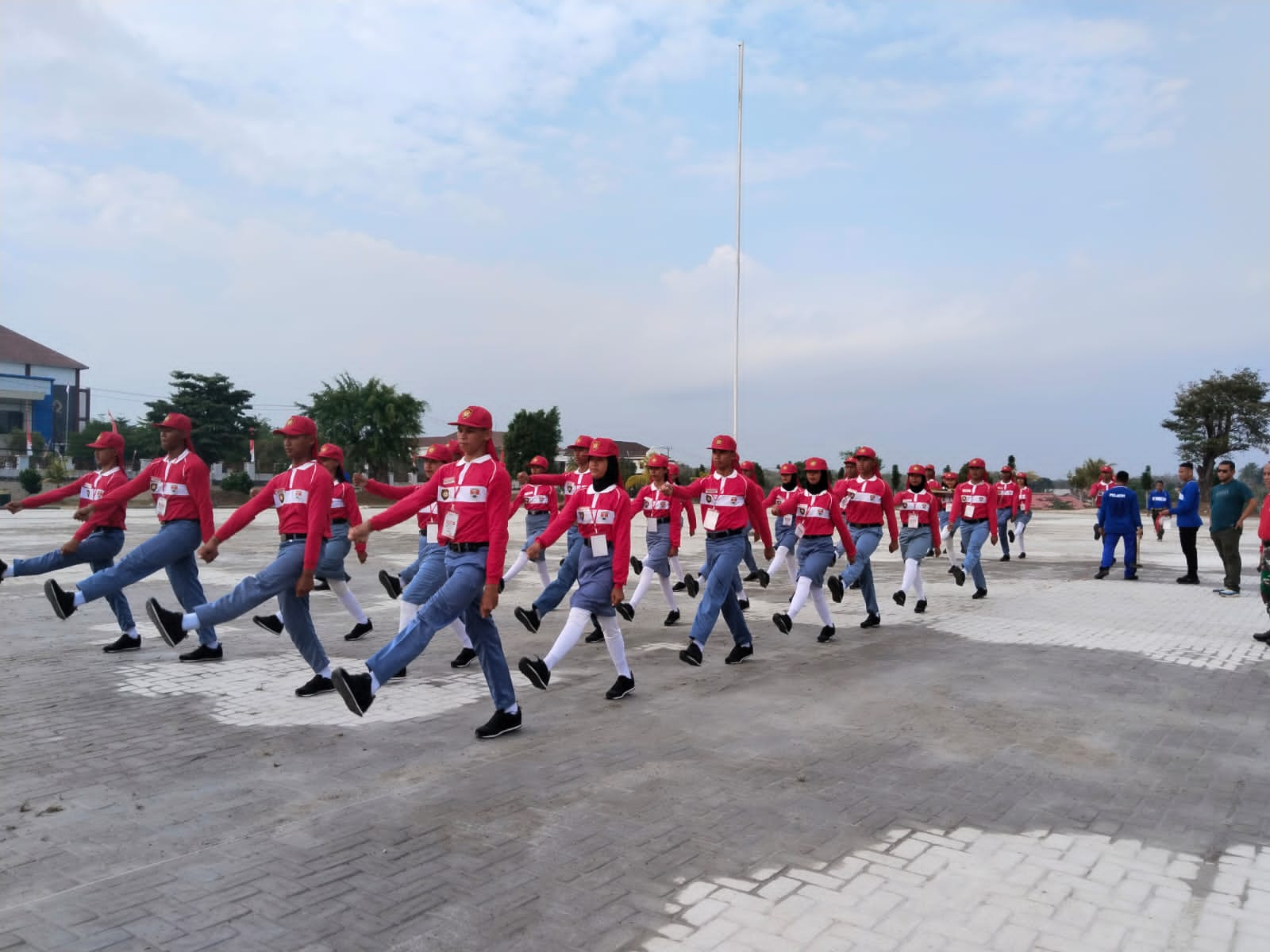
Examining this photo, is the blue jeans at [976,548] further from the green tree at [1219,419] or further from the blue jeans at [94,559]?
the green tree at [1219,419]

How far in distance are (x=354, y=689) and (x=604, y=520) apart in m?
2.28

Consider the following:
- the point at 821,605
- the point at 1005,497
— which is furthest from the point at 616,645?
the point at 1005,497

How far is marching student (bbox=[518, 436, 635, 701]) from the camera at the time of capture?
6727 millimetres

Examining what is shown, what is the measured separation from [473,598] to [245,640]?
15.4ft

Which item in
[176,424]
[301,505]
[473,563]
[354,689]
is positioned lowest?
[354,689]

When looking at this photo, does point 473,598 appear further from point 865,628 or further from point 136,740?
point 865,628

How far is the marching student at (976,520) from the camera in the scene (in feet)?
44.1

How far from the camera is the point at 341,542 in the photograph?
967cm

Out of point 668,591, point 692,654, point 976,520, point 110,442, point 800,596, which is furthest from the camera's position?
point 976,520

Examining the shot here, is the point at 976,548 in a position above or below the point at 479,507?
below

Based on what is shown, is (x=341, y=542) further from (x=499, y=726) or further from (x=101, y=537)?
(x=499, y=726)

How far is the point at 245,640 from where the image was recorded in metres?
9.23

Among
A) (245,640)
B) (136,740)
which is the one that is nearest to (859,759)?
(136,740)

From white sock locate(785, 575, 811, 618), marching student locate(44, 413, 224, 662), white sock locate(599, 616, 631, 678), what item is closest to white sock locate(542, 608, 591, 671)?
white sock locate(599, 616, 631, 678)
